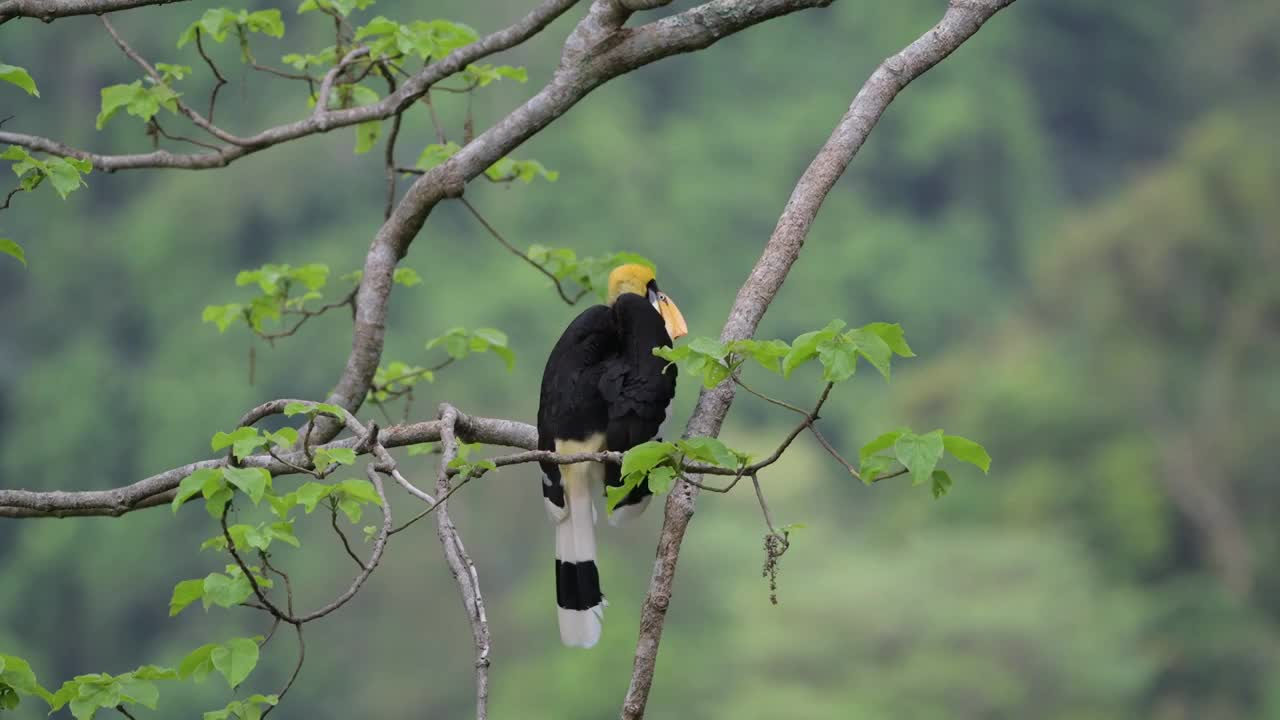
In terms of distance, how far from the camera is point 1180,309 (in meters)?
20.0

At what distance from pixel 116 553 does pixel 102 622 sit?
857mm

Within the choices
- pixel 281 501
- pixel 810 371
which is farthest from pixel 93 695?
pixel 810 371

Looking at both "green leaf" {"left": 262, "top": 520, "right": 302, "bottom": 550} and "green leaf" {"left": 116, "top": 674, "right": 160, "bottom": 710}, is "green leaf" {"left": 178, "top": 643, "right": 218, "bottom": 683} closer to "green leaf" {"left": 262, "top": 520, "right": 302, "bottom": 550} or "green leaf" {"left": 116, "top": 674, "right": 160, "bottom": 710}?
"green leaf" {"left": 116, "top": 674, "right": 160, "bottom": 710}

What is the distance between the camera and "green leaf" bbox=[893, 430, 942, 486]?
1961 mm

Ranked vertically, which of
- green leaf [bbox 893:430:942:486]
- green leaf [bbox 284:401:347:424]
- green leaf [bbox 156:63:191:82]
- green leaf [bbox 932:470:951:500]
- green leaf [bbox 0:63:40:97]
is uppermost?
green leaf [bbox 156:63:191:82]

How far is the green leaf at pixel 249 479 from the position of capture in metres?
1.96

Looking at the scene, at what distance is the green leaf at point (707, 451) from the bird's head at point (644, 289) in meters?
1.00

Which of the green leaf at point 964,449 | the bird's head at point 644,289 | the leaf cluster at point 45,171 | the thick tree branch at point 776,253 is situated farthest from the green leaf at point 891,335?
the leaf cluster at point 45,171

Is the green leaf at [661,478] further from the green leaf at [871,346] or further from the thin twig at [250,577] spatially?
the thin twig at [250,577]

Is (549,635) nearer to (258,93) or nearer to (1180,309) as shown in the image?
(1180,309)

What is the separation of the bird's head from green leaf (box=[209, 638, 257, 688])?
109 centimetres

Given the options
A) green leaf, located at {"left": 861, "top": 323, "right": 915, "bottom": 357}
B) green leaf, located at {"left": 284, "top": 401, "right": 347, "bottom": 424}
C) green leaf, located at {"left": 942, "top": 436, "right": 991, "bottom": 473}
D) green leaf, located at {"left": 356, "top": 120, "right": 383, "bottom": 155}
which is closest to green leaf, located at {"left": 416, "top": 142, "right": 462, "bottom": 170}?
green leaf, located at {"left": 356, "top": 120, "right": 383, "bottom": 155}

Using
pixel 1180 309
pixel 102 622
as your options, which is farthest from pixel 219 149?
pixel 102 622

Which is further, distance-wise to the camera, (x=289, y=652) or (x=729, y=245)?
(x=729, y=245)
